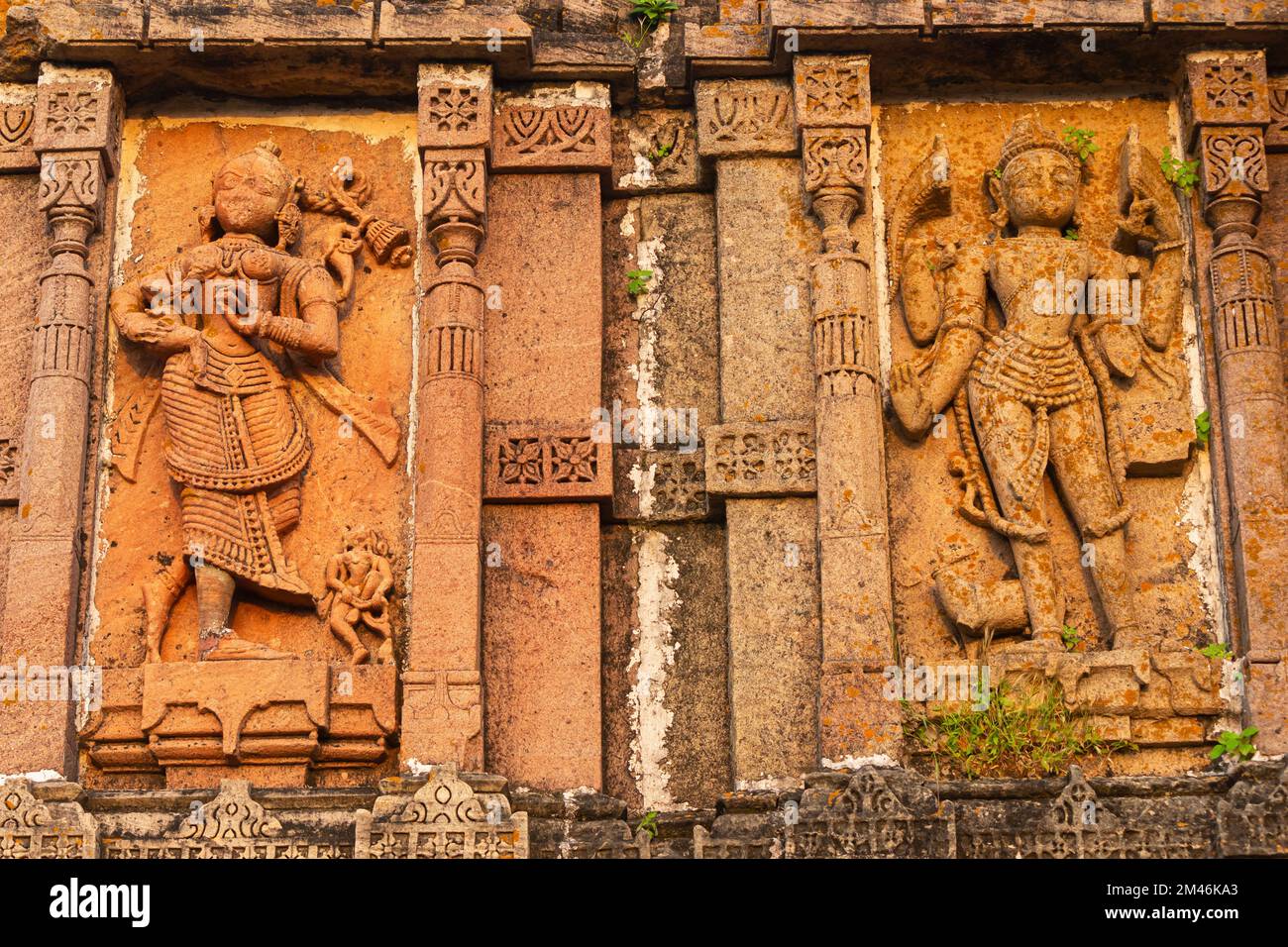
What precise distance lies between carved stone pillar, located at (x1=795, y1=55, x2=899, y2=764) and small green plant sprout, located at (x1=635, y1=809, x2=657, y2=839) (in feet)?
2.83

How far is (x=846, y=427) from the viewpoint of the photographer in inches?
461

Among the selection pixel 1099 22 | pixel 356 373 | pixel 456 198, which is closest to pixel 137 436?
pixel 356 373

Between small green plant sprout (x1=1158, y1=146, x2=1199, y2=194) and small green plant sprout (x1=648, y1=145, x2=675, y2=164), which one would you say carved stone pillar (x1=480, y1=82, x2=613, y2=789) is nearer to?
small green plant sprout (x1=648, y1=145, x2=675, y2=164)

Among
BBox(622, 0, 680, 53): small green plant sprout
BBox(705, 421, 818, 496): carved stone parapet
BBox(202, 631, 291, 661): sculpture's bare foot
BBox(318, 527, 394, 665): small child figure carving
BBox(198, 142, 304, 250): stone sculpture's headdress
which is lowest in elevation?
BBox(202, 631, 291, 661): sculpture's bare foot

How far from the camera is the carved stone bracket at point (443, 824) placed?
35.4 ft

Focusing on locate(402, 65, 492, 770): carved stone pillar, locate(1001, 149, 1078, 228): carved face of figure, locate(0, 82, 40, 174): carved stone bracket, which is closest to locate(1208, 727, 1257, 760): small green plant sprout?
locate(1001, 149, 1078, 228): carved face of figure

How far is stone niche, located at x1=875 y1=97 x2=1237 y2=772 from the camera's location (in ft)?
37.7

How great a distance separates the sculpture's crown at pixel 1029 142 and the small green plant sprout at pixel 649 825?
3.95m

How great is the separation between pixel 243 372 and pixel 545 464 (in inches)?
62.7

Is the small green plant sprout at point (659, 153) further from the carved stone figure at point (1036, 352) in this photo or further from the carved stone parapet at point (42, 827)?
the carved stone parapet at point (42, 827)

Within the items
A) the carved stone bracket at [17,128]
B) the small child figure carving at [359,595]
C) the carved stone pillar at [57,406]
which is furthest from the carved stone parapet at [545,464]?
the carved stone bracket at [17,128]

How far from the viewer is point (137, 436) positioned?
12.1 meters

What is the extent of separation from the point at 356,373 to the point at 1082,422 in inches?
145

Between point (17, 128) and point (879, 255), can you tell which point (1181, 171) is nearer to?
point (879, 255)
